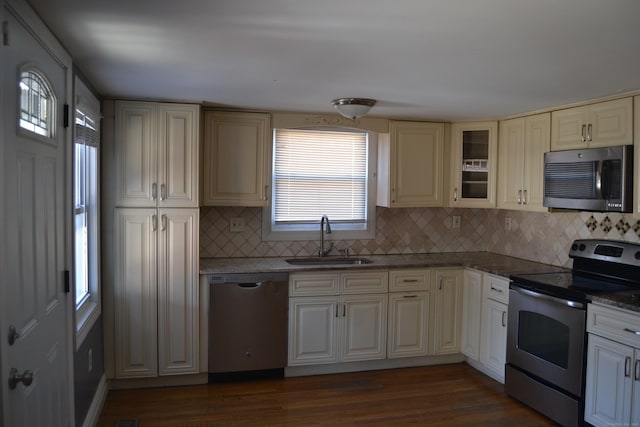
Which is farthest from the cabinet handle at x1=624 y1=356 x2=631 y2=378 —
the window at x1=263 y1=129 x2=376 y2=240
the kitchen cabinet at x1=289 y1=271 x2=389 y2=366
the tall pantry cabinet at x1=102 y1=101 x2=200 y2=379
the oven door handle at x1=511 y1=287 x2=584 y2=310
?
the tall pantry cabinet at x1=102 y1=101 x2=200 y2=379

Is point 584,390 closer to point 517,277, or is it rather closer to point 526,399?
point 526,399

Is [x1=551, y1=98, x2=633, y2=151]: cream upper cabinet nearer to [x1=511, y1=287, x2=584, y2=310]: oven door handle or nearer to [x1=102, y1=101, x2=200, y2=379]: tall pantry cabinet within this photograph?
[x1=511, y1=287, x2=584, y2=310]: oven door handle

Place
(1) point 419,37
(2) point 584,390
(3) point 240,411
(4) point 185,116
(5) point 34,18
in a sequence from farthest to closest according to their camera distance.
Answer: (4) point 185,116, (3) point 240,411, (2) point 584,390, (1) point 419,37, (5) point 34,18

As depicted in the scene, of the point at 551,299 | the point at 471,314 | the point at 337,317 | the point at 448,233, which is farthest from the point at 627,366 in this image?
the point at 448,233

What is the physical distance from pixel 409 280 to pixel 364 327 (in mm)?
538

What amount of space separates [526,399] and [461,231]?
1.78 meters

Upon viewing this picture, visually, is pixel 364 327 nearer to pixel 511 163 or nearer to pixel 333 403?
pixel 333 403

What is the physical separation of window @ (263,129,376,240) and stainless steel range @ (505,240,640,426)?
5.10 feet

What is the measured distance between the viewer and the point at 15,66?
167 centimetres

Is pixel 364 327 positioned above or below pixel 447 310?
below

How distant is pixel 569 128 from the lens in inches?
141

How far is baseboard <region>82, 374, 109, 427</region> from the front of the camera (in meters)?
2.97

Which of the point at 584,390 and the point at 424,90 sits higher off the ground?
the point at 424,90

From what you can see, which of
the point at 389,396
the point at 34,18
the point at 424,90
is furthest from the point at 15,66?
the point at 389,396
